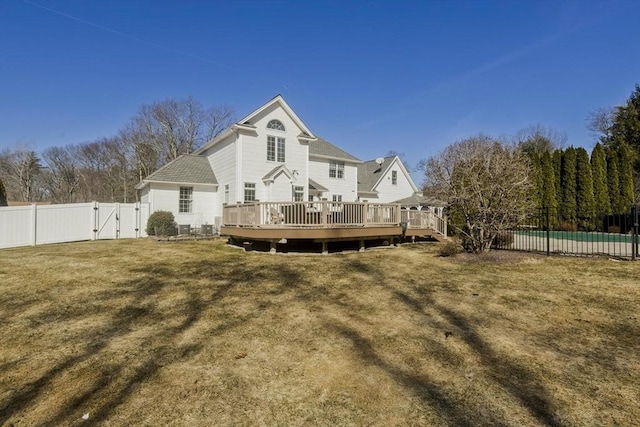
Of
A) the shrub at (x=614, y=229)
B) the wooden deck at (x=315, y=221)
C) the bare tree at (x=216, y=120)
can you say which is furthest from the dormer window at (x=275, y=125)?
the bare tree at (x=216, y=120)

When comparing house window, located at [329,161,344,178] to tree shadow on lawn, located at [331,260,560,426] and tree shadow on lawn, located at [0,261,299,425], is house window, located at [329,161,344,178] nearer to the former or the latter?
tree shadow on lawn, located at [0,261,299,425]

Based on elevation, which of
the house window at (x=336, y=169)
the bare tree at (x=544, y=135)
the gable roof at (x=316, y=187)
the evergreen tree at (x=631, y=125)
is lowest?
the gable roof at (x=316, y=187)

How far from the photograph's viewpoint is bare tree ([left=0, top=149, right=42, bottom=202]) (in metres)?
41.7

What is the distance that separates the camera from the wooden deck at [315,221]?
10781 millimetres

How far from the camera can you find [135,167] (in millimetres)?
38719

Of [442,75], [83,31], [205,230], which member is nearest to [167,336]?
[205,230]

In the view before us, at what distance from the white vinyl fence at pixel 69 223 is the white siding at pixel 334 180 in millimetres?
10796

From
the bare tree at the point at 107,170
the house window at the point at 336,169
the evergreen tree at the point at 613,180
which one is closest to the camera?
the evergreen tree at the point at 613,180

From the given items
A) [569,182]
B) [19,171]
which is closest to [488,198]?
[569,182]

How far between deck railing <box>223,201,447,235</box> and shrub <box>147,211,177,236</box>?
547cm

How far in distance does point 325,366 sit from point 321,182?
19.6m

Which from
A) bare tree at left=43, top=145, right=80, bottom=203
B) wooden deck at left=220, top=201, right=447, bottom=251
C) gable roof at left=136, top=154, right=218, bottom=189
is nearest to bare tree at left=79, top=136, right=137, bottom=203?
bare tree at left=43, top=145, right=80, bottom=203

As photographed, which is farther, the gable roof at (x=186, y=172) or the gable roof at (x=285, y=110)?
the gable roof at (x=186, y=172)

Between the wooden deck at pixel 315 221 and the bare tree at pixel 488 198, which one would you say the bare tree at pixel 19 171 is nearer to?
the wooden deck at pixel 315 221
